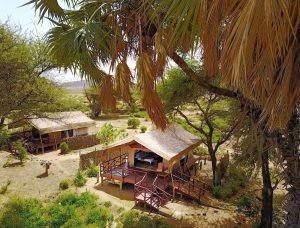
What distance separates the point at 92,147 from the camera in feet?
91.7

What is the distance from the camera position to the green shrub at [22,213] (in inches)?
451

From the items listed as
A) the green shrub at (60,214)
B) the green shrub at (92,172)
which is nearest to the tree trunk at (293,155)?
the green shrub at (60,214)

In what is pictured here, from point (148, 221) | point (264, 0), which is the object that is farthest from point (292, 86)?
point (148, 221)

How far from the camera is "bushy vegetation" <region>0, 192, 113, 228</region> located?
1144 cm

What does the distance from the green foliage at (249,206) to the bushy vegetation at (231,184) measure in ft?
6.20

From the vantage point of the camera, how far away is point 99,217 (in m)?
12.0

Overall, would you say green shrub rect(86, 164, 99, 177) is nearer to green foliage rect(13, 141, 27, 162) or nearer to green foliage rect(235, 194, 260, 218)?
green foliage rect(13, 141, 27, 162)

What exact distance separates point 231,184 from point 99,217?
29.8 feet

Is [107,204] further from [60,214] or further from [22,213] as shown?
[22,213]

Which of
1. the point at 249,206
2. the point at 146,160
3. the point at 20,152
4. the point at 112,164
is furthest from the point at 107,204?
the point at 20,152

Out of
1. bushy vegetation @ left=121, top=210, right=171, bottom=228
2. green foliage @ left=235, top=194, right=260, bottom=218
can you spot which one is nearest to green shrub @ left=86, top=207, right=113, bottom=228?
bushy vegetation @ left=121, top=210, right=171, bottom=228

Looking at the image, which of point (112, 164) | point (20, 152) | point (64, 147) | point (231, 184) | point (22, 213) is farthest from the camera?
point (64, 147)

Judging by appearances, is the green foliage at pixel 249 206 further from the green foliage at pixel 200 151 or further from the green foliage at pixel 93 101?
the green foliage at pixel 93 101

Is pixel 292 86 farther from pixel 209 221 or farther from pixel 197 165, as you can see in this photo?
pixel 197 165
